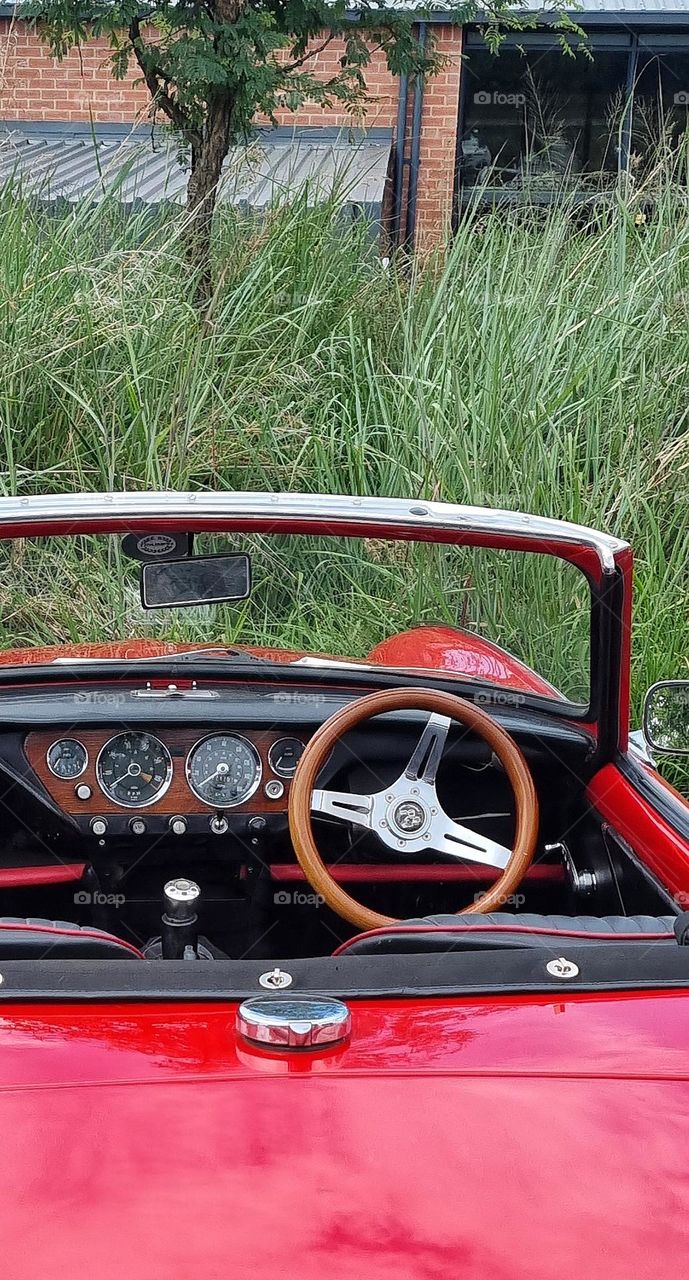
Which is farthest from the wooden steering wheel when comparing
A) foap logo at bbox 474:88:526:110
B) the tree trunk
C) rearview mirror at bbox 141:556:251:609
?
foap logo at bbox 474:88:526:110

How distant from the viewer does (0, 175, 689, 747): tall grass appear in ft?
18.0

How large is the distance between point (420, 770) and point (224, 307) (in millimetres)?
4131

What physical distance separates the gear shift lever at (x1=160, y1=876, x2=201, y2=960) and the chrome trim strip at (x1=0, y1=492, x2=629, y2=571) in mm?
756

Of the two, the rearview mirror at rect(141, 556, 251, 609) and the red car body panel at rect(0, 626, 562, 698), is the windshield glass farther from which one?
the rearview mirror at rect(141, 556, 251, 609)

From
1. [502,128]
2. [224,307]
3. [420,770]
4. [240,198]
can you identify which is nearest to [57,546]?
[224,307]

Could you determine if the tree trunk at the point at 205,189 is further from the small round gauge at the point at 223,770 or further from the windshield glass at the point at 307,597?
the small round gauge at the point at 223,770

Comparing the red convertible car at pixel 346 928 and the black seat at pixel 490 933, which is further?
the black seat at pixel 490 933

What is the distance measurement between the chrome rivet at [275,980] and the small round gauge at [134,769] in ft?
4.92

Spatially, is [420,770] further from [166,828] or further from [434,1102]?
[434,1102]

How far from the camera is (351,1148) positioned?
4.08 feet

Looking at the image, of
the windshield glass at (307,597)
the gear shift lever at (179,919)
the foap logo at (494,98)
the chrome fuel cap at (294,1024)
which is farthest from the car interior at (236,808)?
the foap logo at (494,98)

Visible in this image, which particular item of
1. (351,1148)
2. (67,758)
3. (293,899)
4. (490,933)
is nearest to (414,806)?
(293,899)

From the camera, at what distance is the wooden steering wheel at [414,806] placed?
8.01 feet

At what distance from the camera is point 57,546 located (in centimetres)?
556
